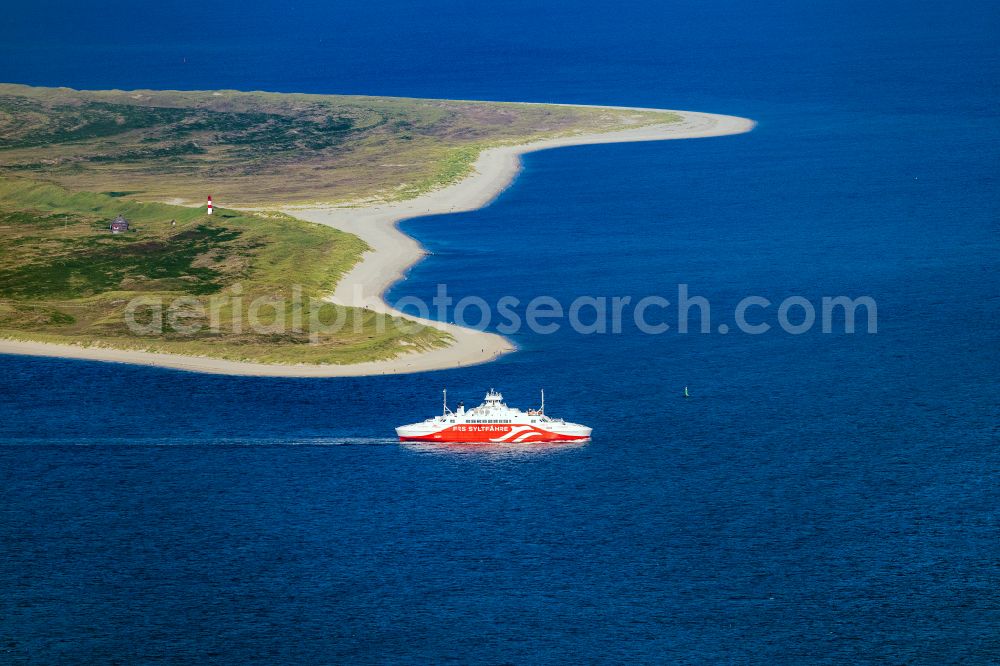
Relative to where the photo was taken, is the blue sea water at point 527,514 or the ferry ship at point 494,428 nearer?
the blue sea water at point 527,514

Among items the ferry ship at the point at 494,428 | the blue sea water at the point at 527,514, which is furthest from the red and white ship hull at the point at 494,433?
the blue sea water at the point at 527,514

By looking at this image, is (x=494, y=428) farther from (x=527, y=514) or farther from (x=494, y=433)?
Result: (x=527, y=514)

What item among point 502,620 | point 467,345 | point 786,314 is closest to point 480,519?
point 502,620

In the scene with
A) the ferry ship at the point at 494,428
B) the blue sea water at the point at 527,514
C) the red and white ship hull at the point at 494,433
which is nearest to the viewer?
the blue sea water at the point at 527,514

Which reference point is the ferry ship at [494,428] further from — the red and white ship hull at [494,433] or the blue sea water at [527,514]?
the blue sea water at [527,514]

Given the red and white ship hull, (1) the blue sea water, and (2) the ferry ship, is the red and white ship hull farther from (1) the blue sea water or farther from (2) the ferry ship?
(1) the blue sea water

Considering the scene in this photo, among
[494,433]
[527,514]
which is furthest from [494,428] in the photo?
[527,514]

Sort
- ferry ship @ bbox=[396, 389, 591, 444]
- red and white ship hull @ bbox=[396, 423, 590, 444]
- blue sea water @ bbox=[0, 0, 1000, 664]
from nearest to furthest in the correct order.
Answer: blue sea water @ bbox=[0, 0, 1000, 664], red and white ship hull @ bbox=[396, 423, 590, 444], ferry ship @ bbox=[396, 389, 591, 444]

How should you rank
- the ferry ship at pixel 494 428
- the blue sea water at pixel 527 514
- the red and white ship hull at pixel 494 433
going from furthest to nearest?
the ferry ship at pixel 494 428
the red and white ship hull at pixel 494 433
the blue sea water at pixel 527 514

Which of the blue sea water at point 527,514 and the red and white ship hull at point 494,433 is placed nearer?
the blue sea water at point 527,514

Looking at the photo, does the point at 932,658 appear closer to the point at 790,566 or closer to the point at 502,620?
the point at 790,566

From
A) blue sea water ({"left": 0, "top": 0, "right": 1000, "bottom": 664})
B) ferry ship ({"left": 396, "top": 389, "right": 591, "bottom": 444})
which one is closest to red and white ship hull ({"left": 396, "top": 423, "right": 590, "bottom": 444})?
ferry ship ({"left": 396, "top": 389, "right": 591, "bottom": 444})
